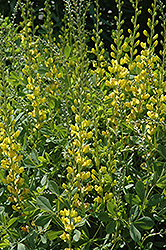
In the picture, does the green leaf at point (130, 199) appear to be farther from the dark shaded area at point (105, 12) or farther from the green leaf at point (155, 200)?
the dark shaded area at point (105, 12)

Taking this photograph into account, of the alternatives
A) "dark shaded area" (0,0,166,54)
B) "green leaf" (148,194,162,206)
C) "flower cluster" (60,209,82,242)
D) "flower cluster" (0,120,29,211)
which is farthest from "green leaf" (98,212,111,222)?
"dark shaded area" (0,0,166,54)

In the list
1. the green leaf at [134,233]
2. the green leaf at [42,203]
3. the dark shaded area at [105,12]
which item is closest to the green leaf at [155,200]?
the green leaf at [134,233]

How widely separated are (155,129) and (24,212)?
83cm

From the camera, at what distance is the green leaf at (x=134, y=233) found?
1484mm

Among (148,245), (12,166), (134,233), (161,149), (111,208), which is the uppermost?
(12,166)

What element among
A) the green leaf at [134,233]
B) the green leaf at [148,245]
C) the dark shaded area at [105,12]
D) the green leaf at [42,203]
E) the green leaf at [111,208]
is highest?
the dark shaded area at [105,12]

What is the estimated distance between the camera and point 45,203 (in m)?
1.53

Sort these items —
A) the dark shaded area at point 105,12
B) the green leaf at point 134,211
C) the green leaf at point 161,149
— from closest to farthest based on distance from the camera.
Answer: the green leaf at point 134,211 → the green leaf at point 161,149 → the dark shaded area at point 105,12

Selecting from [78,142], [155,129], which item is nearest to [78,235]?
[78,142]

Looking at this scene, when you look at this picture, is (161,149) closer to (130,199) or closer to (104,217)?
(130,199)

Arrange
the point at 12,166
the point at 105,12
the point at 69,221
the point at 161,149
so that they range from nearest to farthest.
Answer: the point at 69,221 < the point at 12,166 < the point at 161,149 < the point at 105,12

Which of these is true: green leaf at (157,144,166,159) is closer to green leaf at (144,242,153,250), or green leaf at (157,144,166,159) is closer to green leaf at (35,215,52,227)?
green leaf at (144,242,153,250)

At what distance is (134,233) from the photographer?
4.93ft

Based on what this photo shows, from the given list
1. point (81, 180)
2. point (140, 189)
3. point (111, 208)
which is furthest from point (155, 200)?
point (81, 180)
